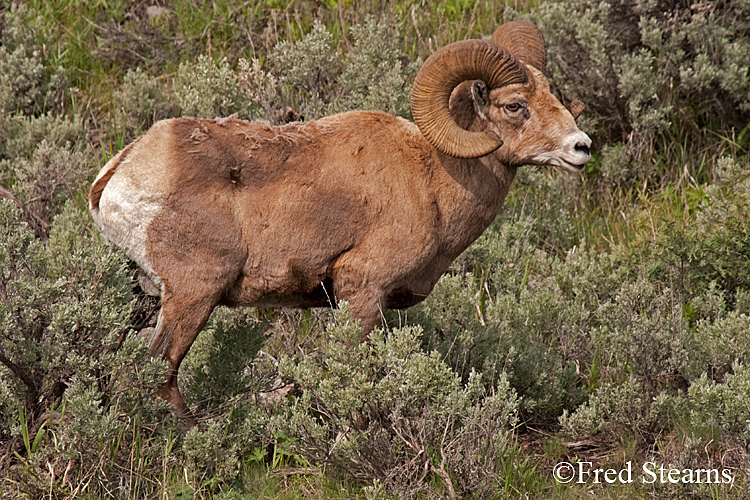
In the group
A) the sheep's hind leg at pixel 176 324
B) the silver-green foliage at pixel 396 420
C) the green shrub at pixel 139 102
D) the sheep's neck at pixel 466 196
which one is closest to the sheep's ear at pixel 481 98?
the sheep's neck at pixel 466 196

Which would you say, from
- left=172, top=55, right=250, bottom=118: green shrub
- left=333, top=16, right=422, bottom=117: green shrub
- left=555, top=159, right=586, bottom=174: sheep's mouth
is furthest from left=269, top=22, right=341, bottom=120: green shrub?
left=555, top=159, right=586, bottom=174: sheep's mouth

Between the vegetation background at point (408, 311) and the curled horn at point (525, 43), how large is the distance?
5.60 feet

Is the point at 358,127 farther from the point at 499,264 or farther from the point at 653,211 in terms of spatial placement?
the point at 653,211

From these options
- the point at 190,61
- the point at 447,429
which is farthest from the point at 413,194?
the point at 190,61

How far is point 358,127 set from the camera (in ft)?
16.8

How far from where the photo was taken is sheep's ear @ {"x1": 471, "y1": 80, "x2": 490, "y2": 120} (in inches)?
200

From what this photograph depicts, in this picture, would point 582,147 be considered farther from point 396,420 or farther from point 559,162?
point 396,420

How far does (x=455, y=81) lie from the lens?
4965 millimetres

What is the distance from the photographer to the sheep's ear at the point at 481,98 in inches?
200

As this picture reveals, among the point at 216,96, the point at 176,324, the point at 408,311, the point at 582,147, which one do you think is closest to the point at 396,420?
the point at 176,324

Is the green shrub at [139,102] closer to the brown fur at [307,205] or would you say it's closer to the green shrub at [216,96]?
the green shrub at [216,96]

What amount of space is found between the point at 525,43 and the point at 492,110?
657 mm

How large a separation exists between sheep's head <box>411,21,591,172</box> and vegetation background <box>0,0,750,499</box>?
122 cm

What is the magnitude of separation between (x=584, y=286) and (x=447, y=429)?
260cm
